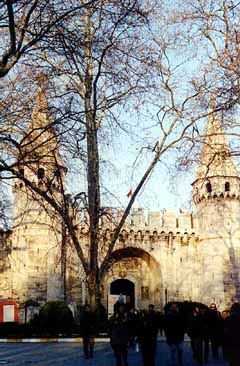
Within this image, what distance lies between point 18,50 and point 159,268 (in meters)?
26.4

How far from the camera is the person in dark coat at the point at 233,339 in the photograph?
7.28m

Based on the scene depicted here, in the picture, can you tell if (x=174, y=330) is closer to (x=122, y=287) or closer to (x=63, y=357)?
(x=63, y=357)

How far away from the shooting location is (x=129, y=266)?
35.3 metres

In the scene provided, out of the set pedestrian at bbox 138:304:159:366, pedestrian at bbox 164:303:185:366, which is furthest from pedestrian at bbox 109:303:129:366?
pedestrian at bbox 164:303:185:366

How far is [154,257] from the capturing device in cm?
3366

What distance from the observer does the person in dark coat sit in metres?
7.28

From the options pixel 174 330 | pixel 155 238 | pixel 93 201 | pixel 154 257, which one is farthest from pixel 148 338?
pixel 155 238

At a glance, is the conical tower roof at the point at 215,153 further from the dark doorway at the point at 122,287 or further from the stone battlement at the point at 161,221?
the dark doorway at the point at 122,287

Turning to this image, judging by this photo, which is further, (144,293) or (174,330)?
(144,293)

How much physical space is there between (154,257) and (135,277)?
246 cm

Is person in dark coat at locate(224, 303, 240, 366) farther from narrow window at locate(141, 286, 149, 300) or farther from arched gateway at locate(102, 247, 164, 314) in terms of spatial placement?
narrow window at locate(141, 286, 149, 300)

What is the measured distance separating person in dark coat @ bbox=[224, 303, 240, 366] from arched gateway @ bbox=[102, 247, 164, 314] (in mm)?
26608

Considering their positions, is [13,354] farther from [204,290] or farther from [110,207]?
[204,290]

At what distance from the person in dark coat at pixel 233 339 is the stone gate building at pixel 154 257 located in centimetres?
2205
